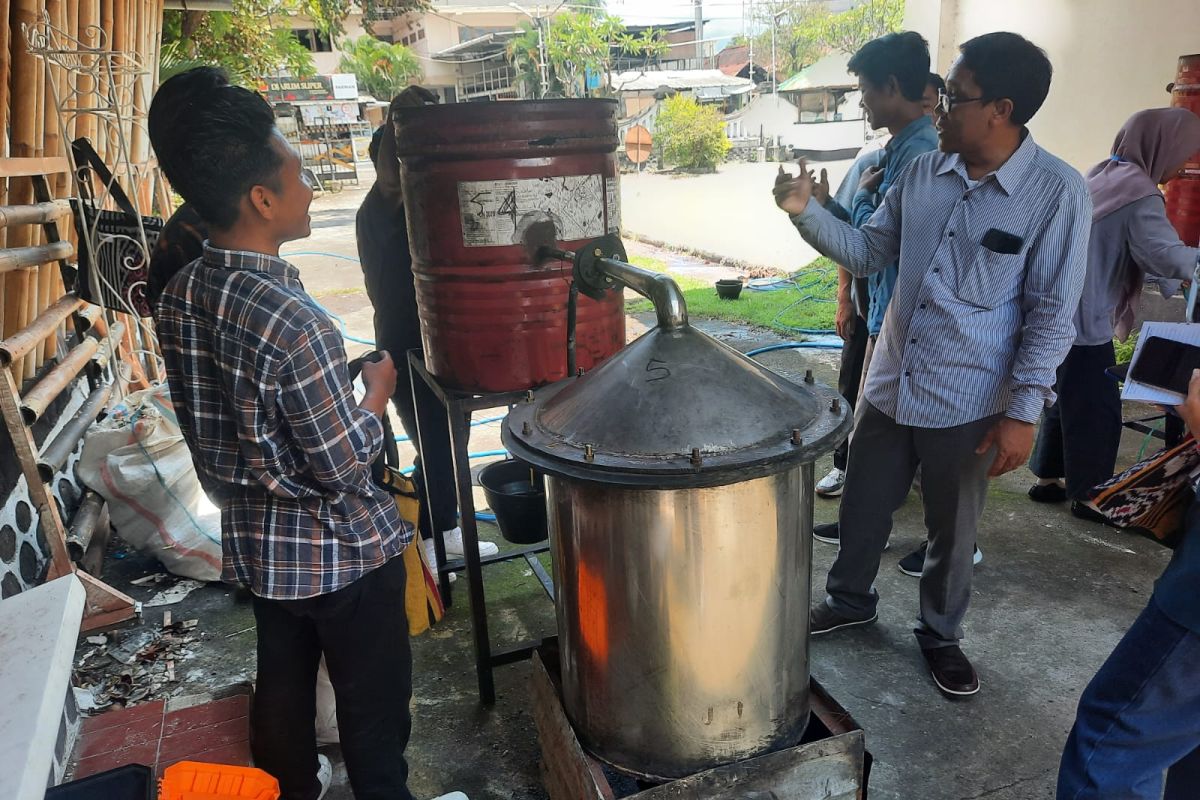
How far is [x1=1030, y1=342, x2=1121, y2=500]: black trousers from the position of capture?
3.65m

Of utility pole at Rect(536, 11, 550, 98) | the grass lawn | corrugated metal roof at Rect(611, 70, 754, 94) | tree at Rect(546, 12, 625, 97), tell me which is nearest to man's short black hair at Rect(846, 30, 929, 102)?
the grass lawn

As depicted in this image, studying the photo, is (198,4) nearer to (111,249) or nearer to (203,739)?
(111,249)

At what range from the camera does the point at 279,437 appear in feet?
5.56

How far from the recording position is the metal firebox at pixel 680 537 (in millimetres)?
1591

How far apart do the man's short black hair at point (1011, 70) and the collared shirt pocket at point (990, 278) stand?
423mm

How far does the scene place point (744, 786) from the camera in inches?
70.1

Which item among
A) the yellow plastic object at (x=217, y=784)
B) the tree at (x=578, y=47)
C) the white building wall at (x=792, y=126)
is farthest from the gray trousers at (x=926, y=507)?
the tree at (x=578, y=47)

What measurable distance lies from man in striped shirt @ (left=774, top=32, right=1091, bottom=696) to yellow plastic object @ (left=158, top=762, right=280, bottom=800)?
2060 millimetres

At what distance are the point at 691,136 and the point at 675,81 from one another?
11.6 m

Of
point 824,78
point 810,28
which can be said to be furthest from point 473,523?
point 810,28

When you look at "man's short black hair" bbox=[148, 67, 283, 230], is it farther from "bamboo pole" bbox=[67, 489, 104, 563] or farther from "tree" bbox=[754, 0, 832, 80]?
"tree" bbox=[754, 0, 832, 80]

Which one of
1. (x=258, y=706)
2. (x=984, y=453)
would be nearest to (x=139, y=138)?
(x=258, y=706)

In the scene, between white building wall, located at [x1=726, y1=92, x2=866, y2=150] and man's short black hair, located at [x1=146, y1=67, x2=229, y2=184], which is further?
white building wall, located at [x1=726, y1=92, x2=866, y2=150]

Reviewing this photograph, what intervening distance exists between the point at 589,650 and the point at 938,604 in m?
1.54
